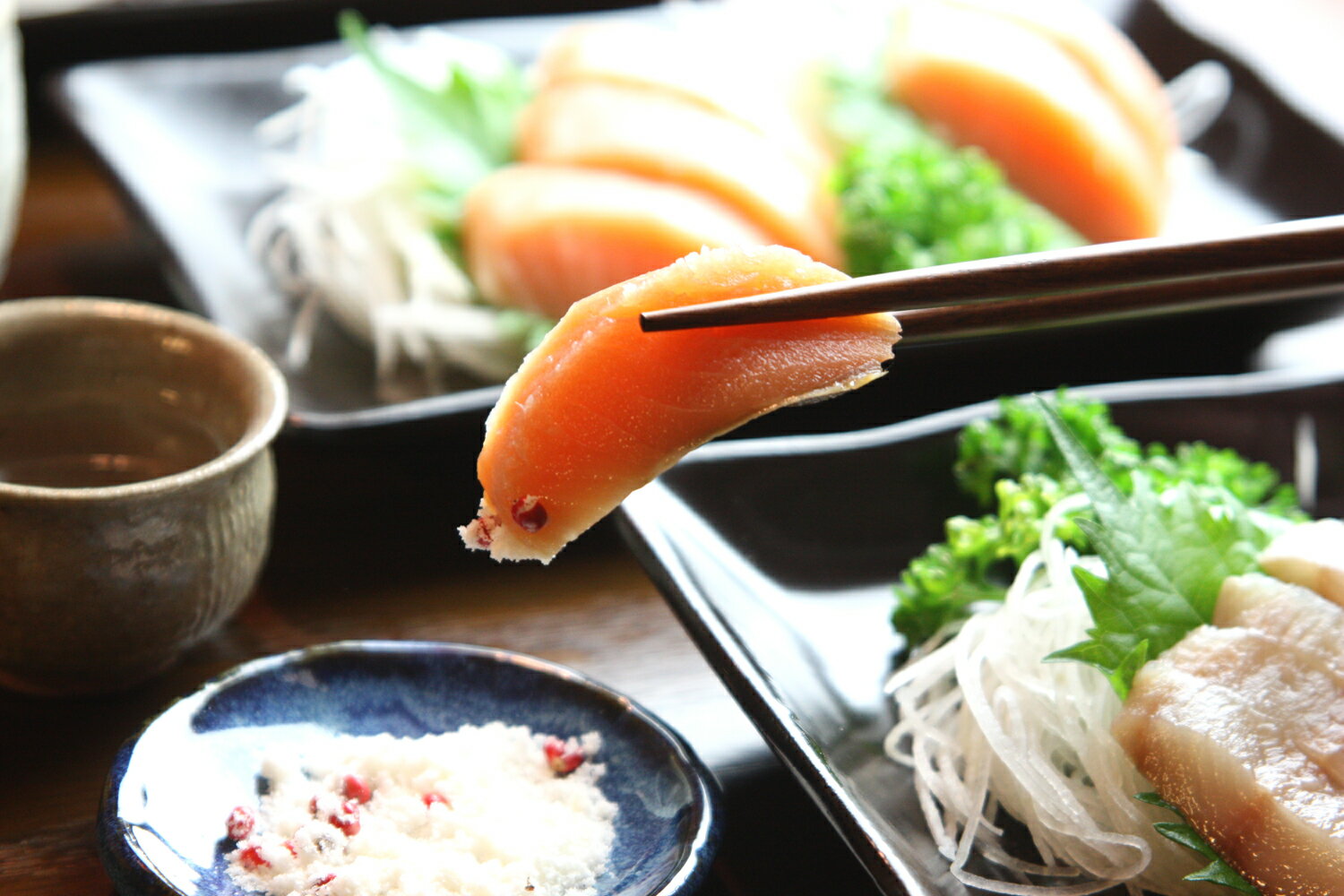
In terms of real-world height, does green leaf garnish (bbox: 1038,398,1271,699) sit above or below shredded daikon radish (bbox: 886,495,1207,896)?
above

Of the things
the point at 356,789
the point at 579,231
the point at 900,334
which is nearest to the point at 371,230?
the point at 579,231

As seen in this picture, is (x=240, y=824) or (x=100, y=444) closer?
(x=240, y=824)

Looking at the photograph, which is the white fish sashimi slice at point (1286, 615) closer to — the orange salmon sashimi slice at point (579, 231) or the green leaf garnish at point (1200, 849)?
the green leaf garnish at point (1200, 849)

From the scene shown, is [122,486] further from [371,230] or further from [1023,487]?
[371,230]

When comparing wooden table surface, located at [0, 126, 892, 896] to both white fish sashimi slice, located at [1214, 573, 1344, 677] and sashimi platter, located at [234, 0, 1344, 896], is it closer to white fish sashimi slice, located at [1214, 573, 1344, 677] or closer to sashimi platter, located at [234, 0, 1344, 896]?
sashimi platter, located at [234, 0, 1344, 896]

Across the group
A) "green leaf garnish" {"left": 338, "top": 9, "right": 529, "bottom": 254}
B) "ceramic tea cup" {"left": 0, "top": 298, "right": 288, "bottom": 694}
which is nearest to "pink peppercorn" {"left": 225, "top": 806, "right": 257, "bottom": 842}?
"ceramic tea cup" {"left": 0, "top": 298, "right": 288, "bottom": 694}

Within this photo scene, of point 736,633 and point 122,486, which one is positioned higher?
point 122,486
